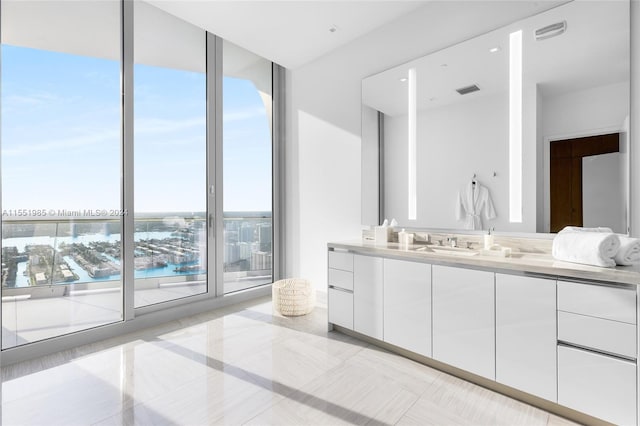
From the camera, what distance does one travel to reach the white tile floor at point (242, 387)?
1.62 metres

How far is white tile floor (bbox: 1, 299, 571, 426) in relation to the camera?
5.33 feet

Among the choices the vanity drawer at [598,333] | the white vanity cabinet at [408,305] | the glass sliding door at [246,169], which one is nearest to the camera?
the vanity drawer at [598,333]

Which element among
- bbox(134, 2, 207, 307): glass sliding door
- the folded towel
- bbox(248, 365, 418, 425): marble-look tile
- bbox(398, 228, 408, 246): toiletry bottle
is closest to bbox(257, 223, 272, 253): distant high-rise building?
bbox(134, 2, 207, 307): glass sliding door

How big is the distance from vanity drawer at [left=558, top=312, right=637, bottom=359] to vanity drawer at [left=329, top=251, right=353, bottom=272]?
138 cm

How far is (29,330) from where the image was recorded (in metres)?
2.27

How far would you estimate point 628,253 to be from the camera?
1.52m

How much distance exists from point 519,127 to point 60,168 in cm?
335

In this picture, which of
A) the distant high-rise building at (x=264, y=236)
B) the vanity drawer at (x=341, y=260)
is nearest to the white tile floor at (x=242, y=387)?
the vanity drawer at (x=341, y=260)

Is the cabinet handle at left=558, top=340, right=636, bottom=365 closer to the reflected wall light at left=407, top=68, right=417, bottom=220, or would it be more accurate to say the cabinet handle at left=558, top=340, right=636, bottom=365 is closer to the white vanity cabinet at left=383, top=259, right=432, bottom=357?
the white vanity cabinet at left=383, top=259, right=432, bottom=357

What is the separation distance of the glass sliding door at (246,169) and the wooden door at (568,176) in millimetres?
2836

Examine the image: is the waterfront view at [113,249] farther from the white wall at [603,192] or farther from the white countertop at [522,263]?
the white wall at [603,192]

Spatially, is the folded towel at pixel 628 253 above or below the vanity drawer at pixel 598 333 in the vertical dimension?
above

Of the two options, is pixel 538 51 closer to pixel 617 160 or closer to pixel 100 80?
pixel 617 160

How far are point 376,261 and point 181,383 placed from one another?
1515 mm
